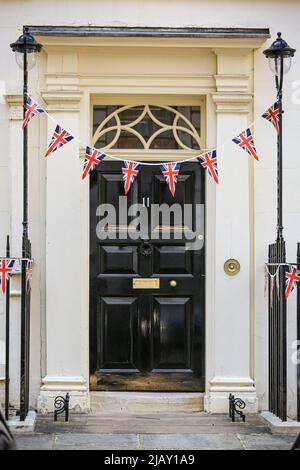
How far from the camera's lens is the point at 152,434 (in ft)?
28.6

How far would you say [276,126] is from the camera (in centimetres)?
911

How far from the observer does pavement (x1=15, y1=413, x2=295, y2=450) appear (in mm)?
8258

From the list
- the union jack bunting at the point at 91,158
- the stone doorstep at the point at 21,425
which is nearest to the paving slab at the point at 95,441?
the stone doorstep at the point at 21,425

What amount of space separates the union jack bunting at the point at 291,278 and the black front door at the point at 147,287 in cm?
114

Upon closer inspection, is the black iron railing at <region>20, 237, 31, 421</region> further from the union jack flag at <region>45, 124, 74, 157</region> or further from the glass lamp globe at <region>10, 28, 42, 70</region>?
the glass lamp globe at <region>10, 28, 42, 70</region>

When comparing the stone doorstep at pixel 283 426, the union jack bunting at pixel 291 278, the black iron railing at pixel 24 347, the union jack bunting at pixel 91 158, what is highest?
the union jack bunting at pixel 91 158

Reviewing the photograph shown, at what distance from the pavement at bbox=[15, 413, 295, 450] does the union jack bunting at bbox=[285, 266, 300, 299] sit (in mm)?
1271

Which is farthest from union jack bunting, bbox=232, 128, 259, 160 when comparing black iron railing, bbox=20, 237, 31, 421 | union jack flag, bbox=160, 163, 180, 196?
black iron railing, bbox=20, 237, 31, 421

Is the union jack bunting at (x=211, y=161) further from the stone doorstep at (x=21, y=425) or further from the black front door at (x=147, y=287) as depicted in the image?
the stone doorstep at (x=21, y=425)

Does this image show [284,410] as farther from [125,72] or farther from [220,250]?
[125,72]

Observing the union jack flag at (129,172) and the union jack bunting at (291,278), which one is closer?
the union jack bunting at (291,278)

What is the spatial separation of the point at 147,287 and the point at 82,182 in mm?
1207

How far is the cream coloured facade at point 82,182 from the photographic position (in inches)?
370
